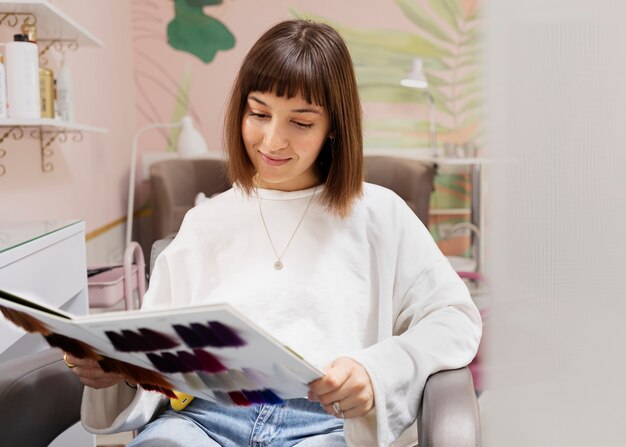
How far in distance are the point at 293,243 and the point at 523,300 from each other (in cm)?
87

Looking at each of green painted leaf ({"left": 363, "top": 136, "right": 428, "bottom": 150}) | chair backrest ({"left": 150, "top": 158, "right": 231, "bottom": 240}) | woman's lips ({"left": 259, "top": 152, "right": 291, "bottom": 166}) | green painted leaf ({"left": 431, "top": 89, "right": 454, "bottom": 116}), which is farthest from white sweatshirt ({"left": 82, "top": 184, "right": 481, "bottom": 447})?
green painted leaf ({"left": 431, "top": 89, "right": 454, "bottom": 116})

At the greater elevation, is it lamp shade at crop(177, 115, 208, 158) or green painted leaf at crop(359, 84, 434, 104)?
green painted leaf at crop(359, 84, 434, 104)

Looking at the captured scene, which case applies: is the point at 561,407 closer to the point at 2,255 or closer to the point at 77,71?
the point at 2,255

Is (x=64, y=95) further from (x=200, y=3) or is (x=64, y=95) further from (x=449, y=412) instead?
(x=200, y=3)

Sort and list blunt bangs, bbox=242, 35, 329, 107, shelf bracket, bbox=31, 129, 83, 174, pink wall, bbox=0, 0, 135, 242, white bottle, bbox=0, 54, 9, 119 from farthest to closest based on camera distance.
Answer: shelf bracket, bbox=31, 129, 83, 174, pink wall, bbox=0, 0, 135, 242, white bottle, bbox=0, 54, 9, 119, blunt bangs, bbox=242, 35, 329, 107

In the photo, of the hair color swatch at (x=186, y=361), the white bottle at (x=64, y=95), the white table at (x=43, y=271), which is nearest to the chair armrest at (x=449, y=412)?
the hair color swatch at (x=186, y=361)

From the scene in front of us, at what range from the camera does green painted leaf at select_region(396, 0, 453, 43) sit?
186 inches

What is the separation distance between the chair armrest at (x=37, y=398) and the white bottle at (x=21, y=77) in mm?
1066

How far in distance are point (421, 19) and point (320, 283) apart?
12.9ft

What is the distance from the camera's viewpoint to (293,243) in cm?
122

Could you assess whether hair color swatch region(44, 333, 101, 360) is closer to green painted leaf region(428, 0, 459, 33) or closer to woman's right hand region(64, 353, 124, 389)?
woman's right hand region(64, 353, 124, 389)

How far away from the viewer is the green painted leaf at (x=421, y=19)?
471cm

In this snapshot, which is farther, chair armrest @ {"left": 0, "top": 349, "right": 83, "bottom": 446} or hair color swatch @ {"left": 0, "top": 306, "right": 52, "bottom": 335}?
chair armrest @ {"left": 0, "top": 349, "right": 83, "bottom": 446}

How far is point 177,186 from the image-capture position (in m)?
4.21
